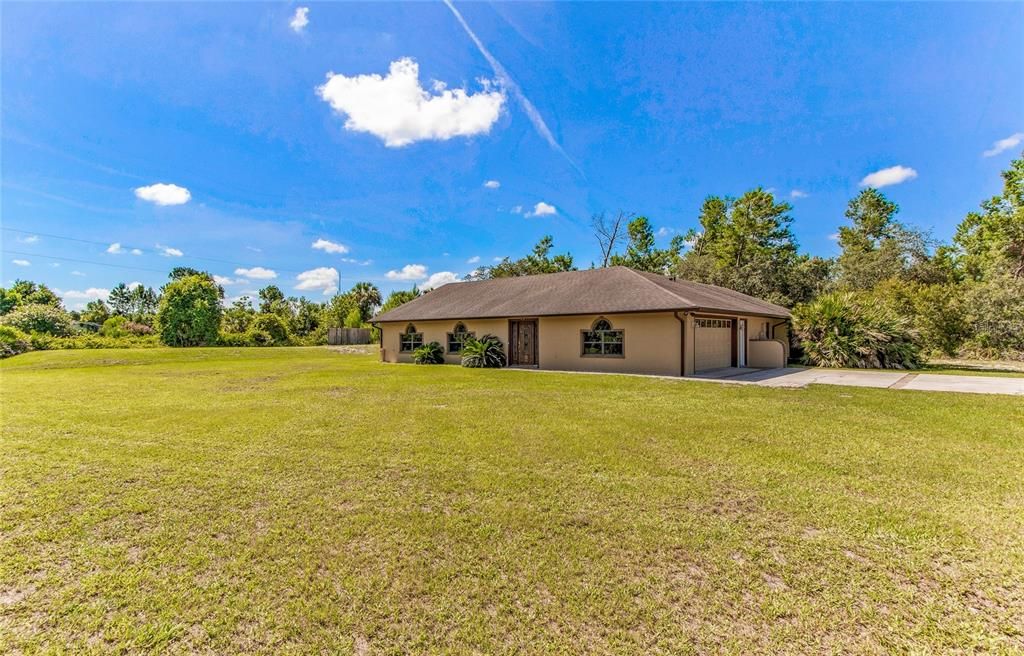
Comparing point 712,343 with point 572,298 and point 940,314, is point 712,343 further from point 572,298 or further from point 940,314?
point 940,314

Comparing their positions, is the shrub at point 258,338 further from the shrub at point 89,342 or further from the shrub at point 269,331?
the shrub at point 89,342

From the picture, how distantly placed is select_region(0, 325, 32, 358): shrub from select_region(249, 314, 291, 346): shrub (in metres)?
12.6

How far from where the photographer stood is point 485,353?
57.8ft

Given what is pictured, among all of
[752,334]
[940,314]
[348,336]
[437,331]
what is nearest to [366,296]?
[348,336]

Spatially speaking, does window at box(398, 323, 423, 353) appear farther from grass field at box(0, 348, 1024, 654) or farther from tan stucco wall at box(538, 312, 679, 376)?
grass field at box(0, 348, 1024, 654)

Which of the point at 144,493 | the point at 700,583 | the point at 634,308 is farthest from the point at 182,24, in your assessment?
the point at 700,583

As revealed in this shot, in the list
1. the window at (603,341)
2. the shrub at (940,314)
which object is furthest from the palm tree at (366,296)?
the shrub at (940,314)

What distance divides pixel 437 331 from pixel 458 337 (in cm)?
136

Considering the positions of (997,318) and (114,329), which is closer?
(997,318)

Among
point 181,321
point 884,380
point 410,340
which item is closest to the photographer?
point 884,380

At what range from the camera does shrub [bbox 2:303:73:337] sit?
30047mm

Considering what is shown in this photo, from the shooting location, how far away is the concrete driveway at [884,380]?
10656 mm

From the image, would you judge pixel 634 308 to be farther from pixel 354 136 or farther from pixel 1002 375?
pixel 354 136

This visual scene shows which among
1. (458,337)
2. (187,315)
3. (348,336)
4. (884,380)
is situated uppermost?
(187,315)
